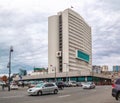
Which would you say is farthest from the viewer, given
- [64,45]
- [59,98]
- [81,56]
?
[64,45]

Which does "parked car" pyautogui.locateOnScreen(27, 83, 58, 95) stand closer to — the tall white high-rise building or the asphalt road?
the asphalt road

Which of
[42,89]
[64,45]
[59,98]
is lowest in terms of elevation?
[59,98]

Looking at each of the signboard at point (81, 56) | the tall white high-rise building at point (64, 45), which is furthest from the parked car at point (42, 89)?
the signboard at point (81, 56)

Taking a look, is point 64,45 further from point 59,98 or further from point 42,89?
point 59,98

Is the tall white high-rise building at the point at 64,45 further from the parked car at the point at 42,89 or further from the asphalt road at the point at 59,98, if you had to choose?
the asphalt road at the point at 59,98

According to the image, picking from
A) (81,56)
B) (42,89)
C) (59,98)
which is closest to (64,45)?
(81,56)

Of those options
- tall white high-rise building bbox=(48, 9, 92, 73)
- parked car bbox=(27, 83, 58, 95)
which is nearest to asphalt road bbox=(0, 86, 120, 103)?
parked car bbox=(27, 83, 58, 95)

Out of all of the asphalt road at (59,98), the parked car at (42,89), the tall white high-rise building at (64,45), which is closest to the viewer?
the asphalt road at (59,98)

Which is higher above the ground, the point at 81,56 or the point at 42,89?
the point at 81,56

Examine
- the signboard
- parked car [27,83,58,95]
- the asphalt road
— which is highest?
the signboard

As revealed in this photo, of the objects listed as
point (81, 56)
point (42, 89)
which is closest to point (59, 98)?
point (42, 89)

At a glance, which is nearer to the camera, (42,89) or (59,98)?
(59,98)

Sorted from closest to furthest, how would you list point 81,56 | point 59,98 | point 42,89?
point 59,98 < point 42,89 < point 81,56

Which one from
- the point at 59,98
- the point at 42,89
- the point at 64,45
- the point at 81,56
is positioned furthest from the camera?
the point at 64,45
